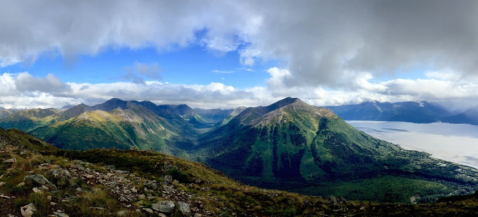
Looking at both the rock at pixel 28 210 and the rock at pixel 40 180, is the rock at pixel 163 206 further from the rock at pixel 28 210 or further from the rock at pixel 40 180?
the rock at pixel 40 180

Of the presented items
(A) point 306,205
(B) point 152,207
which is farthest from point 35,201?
(A) point 306,205

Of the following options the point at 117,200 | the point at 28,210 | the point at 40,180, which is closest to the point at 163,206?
the point at 117,200

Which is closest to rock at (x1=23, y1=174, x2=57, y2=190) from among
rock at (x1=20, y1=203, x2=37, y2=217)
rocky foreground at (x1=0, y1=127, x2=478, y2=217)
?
rocky foreground at (x1=0, y1=127, x2=478, y2=217)

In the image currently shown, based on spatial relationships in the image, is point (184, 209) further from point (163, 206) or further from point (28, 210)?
point (28, 210)

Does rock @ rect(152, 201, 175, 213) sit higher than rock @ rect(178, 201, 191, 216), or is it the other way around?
rock @ rect(152, 201, 175, 213)

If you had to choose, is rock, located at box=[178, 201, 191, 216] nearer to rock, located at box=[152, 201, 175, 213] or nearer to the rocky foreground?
the rocky foreground

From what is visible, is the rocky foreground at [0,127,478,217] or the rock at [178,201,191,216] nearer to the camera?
the rocky foreground at [0,127,478,217]

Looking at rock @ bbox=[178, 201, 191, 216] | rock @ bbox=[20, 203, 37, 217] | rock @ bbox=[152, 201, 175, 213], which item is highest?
rock @ bbox=[20, 203, 37, 217]
